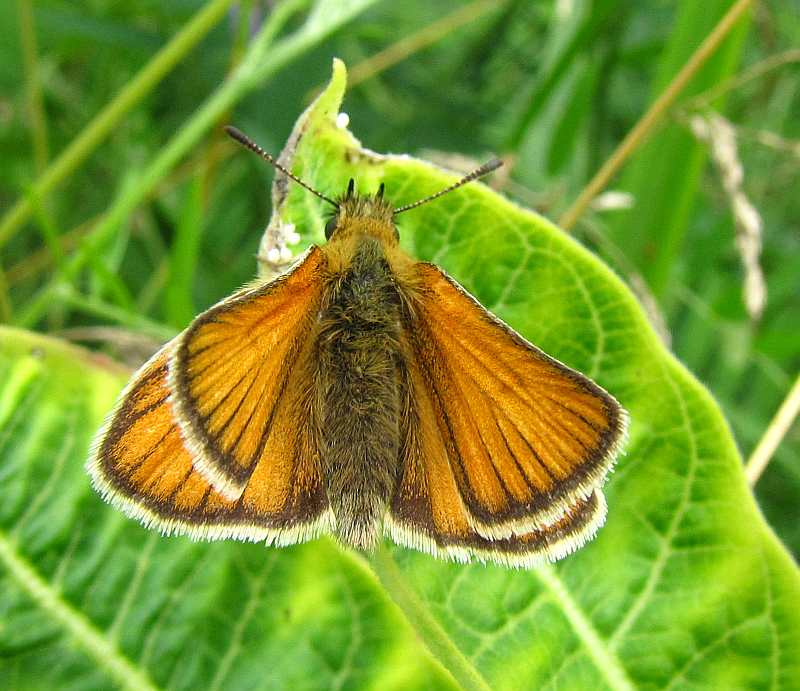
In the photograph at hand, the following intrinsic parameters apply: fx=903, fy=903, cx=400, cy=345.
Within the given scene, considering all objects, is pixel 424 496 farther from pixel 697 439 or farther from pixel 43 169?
pixel 43 169

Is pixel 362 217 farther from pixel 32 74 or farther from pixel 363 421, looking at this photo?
pixel 32 74

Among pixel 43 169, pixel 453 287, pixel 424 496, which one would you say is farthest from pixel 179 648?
pixel 43 169

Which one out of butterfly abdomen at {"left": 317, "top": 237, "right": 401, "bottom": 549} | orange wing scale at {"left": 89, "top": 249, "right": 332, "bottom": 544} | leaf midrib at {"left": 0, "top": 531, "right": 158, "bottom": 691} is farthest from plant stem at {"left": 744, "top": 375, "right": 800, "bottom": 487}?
leaf midrib at {"left": 0, "top": 531, "right": 158, "bottom": 691}

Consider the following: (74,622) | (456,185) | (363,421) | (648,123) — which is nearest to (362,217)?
(456,185)

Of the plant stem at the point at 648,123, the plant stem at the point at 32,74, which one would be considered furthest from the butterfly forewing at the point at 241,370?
the plant stem at the point at 32,74

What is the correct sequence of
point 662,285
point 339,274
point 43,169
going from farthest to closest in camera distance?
point 43,169, point 662,285, point 339,274

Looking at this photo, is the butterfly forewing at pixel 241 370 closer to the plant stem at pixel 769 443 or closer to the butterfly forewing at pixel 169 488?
the butterfly forewing at pixel 169 488
